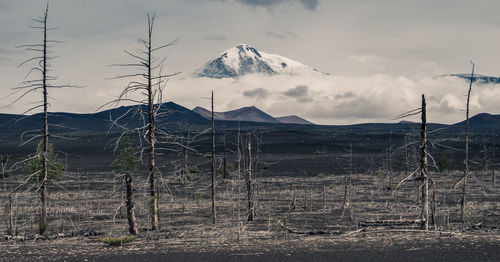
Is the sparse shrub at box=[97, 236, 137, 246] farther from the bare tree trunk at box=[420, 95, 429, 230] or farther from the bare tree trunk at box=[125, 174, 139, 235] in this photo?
the bare tree trunk at box=[420, 95, 429, 230]

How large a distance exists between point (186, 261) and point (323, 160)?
79933 millimetres

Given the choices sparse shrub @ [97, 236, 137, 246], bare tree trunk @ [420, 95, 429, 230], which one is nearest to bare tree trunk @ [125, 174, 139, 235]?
sparse shrub @ [97, 236, 137, 246]

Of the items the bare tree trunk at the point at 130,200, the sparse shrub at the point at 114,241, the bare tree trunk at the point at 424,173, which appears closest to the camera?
the sparse shrub at the point at 114,241

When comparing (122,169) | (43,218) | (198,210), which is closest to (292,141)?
(122,169)

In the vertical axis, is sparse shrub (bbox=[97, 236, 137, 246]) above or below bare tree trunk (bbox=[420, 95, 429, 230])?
below

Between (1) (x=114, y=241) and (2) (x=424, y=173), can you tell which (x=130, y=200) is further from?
(2) (x=424, y=173)

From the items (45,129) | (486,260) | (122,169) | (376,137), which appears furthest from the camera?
(376,137)

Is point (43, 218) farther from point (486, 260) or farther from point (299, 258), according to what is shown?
point (486, 260)

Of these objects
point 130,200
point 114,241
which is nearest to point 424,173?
point 130,200

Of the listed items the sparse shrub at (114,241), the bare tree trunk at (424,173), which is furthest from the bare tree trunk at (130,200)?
the bare tree trunk at (424,173)

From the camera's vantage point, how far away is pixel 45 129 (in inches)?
1107

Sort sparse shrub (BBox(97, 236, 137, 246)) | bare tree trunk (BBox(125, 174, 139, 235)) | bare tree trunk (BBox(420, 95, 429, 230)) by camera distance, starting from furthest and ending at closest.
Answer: bare tree trunk (BBox(125, 174, 139, 235)), bare tree trunk (BBox(420, 95, 429, 230)), sparse shrub (BBox(97, 236, 137, 246))

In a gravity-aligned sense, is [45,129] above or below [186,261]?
above

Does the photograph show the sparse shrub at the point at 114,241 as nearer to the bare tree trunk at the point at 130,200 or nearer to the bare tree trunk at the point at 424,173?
the bare tree trunk at the point at 130,200
